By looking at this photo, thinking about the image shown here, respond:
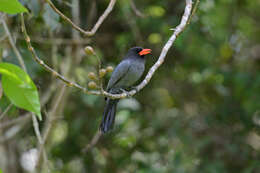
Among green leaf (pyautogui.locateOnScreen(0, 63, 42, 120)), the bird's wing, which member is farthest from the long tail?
green leaf (pyautogui.locateOnScreen(0, 63, 42, 120))

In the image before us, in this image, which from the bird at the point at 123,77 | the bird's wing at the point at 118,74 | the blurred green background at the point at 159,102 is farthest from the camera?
the blurred green background at the point at 159,102

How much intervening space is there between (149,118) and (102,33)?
5.10 ft

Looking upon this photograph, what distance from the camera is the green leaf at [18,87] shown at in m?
1.44

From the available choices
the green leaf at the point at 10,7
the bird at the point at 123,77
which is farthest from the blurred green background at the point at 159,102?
the green leaf at the point at 10,7

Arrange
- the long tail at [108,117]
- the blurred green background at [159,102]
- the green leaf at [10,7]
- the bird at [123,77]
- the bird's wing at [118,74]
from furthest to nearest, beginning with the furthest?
the blurred green background at [159,102] → the bird's wing at [118,74] → the bird at [123,77] → the long tail at [108,117] → the green leaf at [10,7]

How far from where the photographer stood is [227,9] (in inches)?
257

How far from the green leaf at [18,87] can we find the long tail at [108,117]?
83.4 inches

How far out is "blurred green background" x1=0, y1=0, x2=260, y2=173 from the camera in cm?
475

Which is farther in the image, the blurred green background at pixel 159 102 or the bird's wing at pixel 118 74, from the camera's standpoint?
the blurred green background at pixel 159 102

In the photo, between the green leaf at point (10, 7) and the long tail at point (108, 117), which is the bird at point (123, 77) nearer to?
the long tail at point (108, 117)

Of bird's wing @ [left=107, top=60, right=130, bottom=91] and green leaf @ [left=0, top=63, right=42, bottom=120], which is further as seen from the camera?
bird's wing @ [left=107, top=60, right=130, bottom=91]

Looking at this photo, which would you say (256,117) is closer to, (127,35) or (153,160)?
(153,160)

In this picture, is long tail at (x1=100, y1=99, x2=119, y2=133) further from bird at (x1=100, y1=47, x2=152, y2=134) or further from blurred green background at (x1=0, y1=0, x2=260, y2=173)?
blurred green background at (x1=0, y1=0, x2=260, y2=173)

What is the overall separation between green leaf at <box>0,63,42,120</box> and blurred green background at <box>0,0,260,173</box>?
2.76 meters
